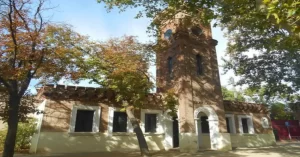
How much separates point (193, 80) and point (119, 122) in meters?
6.94

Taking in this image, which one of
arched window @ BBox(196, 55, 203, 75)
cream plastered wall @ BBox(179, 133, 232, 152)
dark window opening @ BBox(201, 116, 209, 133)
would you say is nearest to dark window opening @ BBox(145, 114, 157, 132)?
cream plastered wall @ BBox(179, 133, 232, 152)

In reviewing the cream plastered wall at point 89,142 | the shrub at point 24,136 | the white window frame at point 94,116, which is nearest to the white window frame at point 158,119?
the cream plastered wall at point 89,142

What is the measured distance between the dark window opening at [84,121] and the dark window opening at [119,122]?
1.76 m

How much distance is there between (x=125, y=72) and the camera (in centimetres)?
1291

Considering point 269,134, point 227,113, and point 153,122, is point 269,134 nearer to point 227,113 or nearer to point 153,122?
point 227,113

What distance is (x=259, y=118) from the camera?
22875mm

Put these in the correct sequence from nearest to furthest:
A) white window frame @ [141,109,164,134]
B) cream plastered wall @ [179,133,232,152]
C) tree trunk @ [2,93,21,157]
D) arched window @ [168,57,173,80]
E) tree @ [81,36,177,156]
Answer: tree trunk @ [2,93,21,157] → tree @ [81,36,177,156] → cream plastered wall @ [179,133,232,152] → white window frame @ [141,109,164,134] → arched window @ [168,57,173,80]

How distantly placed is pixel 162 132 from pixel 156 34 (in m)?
7.77

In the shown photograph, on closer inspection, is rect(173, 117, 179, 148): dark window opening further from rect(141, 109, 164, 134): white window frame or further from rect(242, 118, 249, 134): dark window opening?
rect(242, 118, 249, 134): dark window opening

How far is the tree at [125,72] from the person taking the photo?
42.5 ft

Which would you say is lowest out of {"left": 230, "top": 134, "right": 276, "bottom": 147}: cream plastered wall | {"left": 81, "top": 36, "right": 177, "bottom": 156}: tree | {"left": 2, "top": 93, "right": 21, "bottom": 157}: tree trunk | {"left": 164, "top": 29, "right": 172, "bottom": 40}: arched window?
{"left": 230, "top": 134, "right": 276, "bottom": 147}: cream plastered wall

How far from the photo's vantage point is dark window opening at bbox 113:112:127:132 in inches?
620

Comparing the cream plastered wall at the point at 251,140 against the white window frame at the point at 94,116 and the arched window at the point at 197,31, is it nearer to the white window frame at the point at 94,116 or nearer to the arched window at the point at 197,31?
the arched window at the point at 197,31

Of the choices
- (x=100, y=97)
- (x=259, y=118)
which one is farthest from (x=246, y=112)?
(x=100, y=97)
